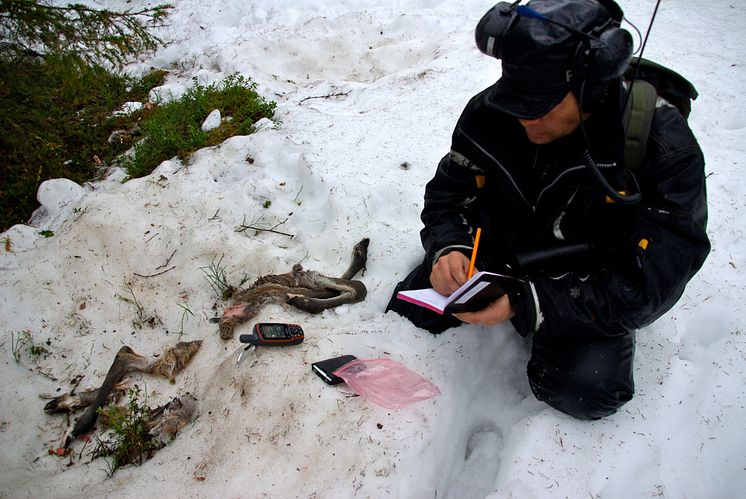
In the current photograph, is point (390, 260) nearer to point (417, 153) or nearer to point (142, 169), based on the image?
point (417, 153)

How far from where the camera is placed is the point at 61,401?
2699 mm

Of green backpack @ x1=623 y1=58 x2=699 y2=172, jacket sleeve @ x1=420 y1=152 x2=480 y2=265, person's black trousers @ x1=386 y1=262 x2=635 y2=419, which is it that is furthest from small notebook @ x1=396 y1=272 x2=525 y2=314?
green backpack @ x1=623 y1=58 x2=699 y2=172

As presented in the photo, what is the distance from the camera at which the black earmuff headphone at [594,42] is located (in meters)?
1.56

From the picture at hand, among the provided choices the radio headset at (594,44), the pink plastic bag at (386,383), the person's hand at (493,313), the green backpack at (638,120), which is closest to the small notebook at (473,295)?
the person's hand at (493,313)

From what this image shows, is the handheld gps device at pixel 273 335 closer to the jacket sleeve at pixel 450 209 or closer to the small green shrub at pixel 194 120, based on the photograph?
the jacket sleeve at pixel 450 209

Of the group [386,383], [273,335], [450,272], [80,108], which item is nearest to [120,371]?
[273,335]

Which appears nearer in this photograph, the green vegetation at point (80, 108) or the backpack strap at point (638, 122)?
the backpack strap at point (638, 122)

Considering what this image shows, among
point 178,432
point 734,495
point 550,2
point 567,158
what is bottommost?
point 734,495

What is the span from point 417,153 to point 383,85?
4.69 feet

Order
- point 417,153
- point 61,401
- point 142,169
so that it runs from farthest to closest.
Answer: point 142,169, point 417,153, point 61,401

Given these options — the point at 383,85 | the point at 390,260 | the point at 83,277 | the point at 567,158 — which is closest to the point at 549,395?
the point at 567,158

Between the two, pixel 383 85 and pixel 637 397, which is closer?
pixel 637 397

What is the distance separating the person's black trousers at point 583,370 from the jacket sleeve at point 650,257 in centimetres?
11

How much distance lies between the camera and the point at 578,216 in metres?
2.17
